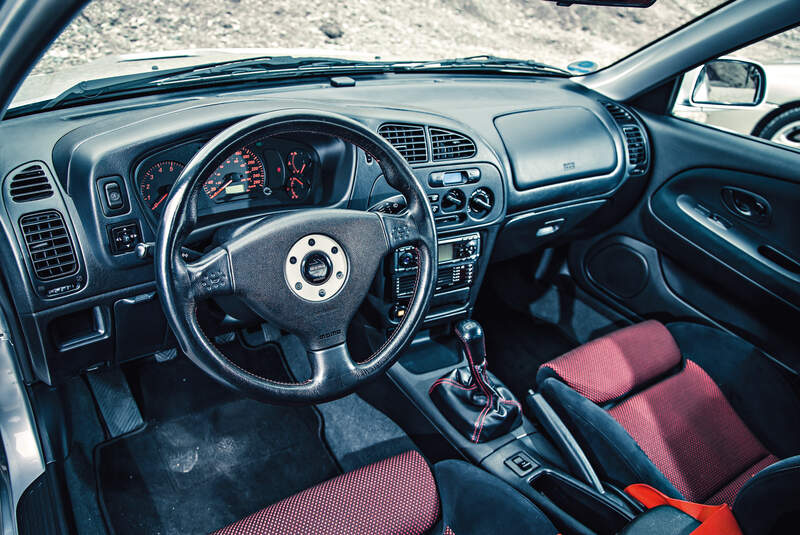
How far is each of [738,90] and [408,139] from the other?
1.96 metres

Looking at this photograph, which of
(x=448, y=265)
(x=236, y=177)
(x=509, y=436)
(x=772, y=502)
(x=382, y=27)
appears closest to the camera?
(x=772, y=502)

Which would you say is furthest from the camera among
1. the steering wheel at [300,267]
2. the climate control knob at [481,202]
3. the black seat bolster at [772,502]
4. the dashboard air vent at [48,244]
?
the climate control knob at [481,202]

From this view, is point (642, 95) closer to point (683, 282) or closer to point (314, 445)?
point (683, 282)

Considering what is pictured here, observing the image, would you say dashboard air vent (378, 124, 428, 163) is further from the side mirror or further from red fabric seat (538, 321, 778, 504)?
the side mirror

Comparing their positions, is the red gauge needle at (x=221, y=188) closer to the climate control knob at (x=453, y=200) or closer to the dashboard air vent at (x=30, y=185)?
the dashboard air vent at (x=30, y=185)

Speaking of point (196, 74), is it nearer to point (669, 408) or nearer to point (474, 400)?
point (474, 400)

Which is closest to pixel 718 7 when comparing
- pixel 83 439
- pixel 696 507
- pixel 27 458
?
pixel 696 507

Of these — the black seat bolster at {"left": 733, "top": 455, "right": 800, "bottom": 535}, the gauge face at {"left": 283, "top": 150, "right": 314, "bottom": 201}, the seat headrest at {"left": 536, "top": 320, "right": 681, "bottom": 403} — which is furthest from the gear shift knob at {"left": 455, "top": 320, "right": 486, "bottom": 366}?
the black seat bolster at {"left": 733, "top": 455, "right": 800, "bottom": 535}

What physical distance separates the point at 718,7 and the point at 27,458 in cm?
272

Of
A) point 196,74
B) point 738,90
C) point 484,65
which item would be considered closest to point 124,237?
point 196,74

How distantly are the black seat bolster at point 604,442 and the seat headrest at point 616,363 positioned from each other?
2.2 inches

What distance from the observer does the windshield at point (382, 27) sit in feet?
23.3

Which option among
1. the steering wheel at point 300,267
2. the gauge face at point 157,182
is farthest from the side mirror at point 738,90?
the gauge face at point 157,182

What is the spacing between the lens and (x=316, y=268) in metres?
1.37
